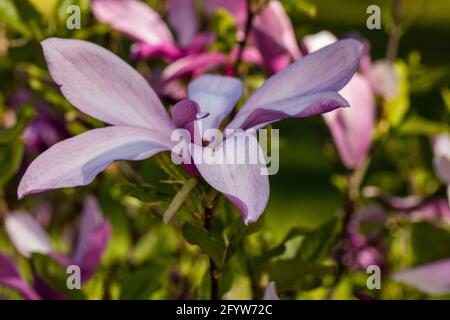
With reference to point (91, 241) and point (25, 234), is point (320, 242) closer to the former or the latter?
point (91, 241)

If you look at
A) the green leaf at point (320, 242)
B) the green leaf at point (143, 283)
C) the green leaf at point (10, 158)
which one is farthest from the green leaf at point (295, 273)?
the green leaf at point (10, 158)

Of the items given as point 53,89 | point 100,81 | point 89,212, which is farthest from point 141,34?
point 100,81

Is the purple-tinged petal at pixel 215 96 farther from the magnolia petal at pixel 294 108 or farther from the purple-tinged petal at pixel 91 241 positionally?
the purple-tinged petal at pixel 91 241

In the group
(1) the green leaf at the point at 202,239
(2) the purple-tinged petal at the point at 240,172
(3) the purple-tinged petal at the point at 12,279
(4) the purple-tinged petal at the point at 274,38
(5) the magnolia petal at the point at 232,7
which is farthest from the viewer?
(5) the magnolia petal at the point at 232,7

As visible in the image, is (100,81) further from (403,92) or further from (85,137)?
(403,92)

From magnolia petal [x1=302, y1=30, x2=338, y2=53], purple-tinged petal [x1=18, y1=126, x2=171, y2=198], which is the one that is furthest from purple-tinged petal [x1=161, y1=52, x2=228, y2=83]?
purple-tinged petal [x1=18, y1=126, x2=171, y2=198]

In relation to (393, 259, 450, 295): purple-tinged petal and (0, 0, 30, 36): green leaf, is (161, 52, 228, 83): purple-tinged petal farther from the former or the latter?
(393, 259, 450, 295): purple-tinged petal
